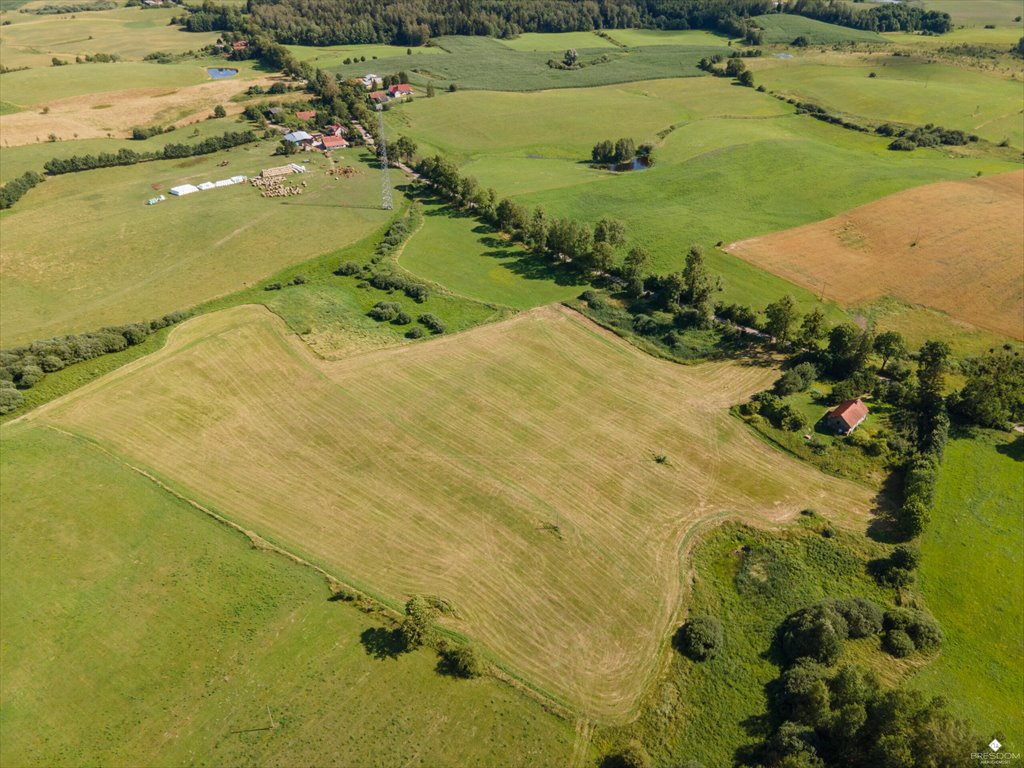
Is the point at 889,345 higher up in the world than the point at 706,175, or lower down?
lower down

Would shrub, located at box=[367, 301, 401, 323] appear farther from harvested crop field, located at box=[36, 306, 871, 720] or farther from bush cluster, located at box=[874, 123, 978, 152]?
bush cluster, located at box=[874, 123, 978, 152]

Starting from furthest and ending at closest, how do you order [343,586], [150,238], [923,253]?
[150,238], [923,253], [343,586]

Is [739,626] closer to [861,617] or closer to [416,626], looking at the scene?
[861,617]

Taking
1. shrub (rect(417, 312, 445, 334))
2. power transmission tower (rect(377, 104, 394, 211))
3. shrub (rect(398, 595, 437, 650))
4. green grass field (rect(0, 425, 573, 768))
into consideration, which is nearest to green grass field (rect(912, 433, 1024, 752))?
green grass field (rect(0, 425, 573, 768))

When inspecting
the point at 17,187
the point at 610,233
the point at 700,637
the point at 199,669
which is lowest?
the point at 199,669

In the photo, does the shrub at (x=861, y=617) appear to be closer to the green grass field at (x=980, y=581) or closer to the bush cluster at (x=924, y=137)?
the green grass field at (x=980, y=581)

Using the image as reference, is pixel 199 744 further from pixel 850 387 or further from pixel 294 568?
pixel 850 387

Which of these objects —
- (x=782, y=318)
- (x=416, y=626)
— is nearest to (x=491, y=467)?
(x=416, y=626)

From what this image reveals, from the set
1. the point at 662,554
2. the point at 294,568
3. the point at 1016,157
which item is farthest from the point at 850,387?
the point at 1016,157
